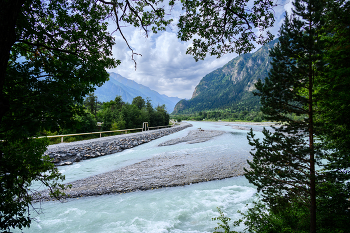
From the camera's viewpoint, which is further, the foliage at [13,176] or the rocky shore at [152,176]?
the rocky shore at [152,176]

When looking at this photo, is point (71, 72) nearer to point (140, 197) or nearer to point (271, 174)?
point (271, 174)

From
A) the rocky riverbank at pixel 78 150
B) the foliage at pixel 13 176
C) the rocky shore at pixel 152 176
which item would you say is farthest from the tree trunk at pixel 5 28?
the rocky riverbank at pixel 78 150

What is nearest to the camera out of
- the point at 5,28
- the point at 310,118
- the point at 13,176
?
the point at 5,28

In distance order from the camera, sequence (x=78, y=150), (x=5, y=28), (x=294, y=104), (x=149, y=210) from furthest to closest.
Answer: (x=78, y=150)
(x=149, y=210)
(x=294, y=104)
(x=5, y=28)

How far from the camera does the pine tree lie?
11.8 ft

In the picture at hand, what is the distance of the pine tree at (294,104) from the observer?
3.61 meters

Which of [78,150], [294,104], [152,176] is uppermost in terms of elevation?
[294,104]

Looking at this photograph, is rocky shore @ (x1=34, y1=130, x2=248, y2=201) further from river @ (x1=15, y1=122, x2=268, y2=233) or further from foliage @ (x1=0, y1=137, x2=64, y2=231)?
foliage @ (x1=0, y1=137, x2=64, y2=231)

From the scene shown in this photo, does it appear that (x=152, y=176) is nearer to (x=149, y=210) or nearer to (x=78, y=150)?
(x=149, y=210)

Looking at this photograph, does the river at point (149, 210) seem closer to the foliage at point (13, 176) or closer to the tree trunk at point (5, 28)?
the foliage at point (13, 176)

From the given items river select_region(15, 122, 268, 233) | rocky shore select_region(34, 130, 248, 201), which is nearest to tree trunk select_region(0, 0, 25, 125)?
river select_region(15, 122, 268, 233)

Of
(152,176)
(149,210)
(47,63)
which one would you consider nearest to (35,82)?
(47,63)

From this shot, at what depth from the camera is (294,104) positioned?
4.22 meters

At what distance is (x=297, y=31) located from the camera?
3832mm
